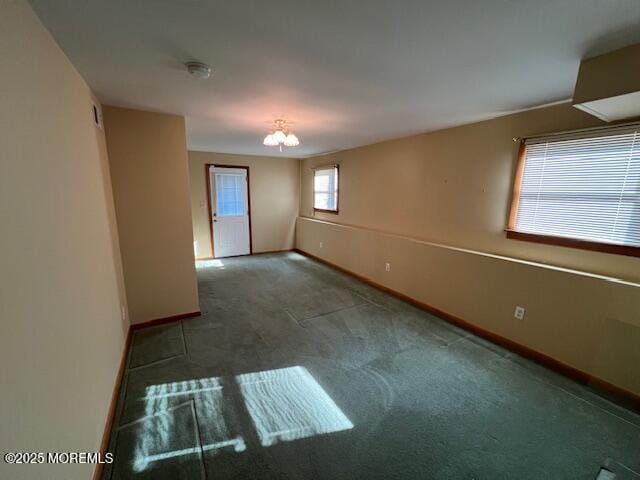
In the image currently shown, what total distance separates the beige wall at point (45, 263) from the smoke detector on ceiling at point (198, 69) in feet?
2.08

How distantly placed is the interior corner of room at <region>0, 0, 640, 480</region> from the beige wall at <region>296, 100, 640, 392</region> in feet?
0.06

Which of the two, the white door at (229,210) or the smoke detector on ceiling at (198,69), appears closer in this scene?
the smoke detector on ceiling at (198,69)

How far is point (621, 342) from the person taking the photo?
77.6 inches

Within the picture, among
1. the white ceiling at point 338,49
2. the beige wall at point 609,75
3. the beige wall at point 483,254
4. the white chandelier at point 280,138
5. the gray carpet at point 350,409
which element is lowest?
the gray carpet at point 350,409

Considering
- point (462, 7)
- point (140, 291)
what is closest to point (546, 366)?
point (462, 7)

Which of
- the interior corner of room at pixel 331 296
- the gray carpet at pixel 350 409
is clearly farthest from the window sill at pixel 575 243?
the gray carpet at pixel 350 409

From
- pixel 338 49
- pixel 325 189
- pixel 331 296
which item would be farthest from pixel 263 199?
pixel 338 49

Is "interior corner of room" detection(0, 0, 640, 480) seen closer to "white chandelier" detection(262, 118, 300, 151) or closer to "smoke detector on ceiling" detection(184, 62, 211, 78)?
"smoke detector on ceiling" detection(184, 62, 211, 78)

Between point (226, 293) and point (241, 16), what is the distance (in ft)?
11.1

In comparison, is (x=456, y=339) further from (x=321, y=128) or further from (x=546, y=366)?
(x=321, y=128)

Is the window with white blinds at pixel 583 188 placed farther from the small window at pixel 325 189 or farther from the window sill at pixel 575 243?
the small window at pixel 325 189

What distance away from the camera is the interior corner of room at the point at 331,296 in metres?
1.14

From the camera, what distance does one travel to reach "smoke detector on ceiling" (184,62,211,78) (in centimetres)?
161

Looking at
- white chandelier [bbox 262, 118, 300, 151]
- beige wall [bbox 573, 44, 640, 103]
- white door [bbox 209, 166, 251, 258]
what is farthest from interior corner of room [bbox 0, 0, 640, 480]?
white door [bbox 209, 166, 251, 258]
